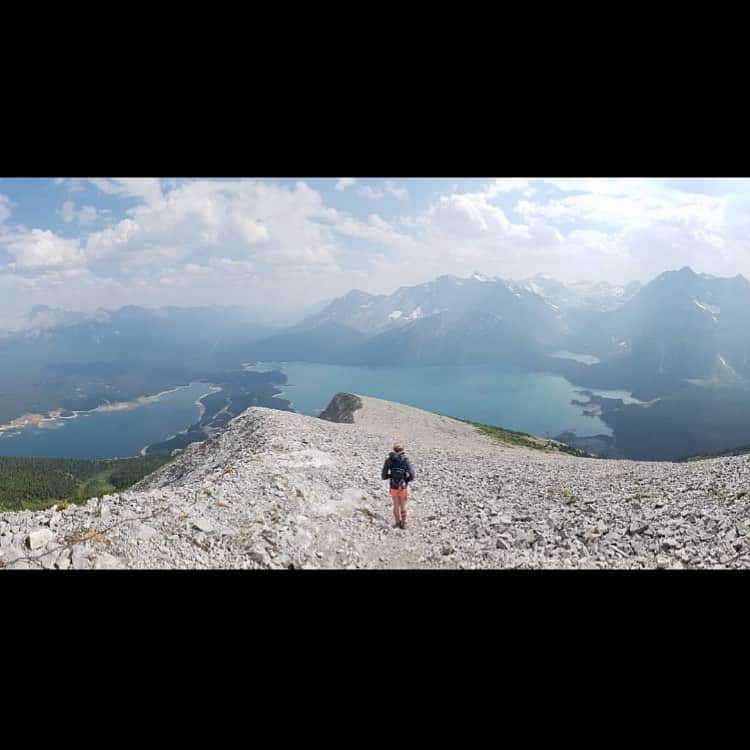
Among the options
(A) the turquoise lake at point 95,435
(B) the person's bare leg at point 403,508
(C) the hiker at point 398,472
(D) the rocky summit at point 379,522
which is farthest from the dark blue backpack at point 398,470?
(A) the turquoise lake at point 95,435

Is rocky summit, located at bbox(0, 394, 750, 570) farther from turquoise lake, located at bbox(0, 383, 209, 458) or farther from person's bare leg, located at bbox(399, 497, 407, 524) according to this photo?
turquoise lake, located at bbox(0, 383, 209, 458)

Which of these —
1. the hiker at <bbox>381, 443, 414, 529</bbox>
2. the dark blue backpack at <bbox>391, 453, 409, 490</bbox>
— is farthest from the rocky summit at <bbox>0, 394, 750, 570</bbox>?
the dark blue backpack at <bbox>391, 453, 409, 490</bbox>

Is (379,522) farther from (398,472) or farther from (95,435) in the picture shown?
(95,435)

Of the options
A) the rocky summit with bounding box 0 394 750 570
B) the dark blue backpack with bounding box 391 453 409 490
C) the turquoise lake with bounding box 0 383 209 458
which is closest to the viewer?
the rocky summit with bounding box 0 394 750 570

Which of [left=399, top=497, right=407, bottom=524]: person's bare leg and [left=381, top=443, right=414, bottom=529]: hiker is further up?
[left=381, top=443, right=414, bottom=529]: hiker

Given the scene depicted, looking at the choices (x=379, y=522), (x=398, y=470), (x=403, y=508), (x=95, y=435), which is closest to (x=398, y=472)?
(x=398, y=470)
